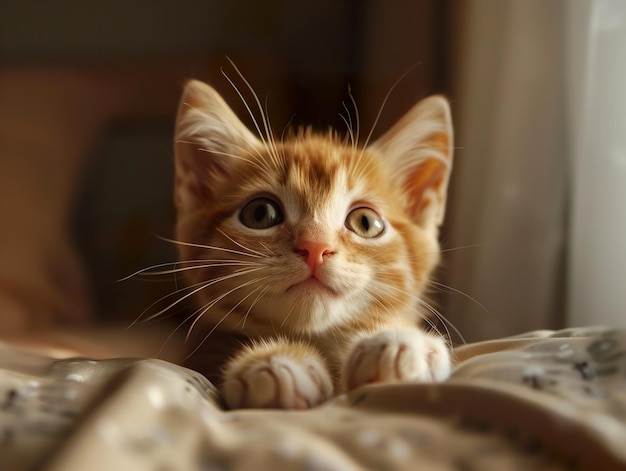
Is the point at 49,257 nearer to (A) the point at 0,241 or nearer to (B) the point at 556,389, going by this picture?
(A) the point at 0,241

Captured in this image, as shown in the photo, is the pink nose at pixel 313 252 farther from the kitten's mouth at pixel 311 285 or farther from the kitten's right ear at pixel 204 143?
the kitten's right ear at pixel 204 143

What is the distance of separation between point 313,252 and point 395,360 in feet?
0.64

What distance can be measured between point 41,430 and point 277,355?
0.26m

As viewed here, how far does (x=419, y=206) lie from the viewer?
1029 mm

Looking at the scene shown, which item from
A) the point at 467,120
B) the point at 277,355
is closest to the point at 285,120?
the point at 467,120

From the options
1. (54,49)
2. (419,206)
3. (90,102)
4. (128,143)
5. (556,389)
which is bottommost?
(556,389)

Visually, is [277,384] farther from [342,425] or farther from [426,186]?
[426,186]

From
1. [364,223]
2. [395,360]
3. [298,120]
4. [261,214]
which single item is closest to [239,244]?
[261,214]

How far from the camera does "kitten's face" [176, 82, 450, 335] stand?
78 cm

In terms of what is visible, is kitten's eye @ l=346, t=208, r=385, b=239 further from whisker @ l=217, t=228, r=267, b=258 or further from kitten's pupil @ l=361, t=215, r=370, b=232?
whisker @ l=217, t=228, r=267, b=258

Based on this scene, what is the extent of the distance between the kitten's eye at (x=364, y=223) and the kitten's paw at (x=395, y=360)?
22cm

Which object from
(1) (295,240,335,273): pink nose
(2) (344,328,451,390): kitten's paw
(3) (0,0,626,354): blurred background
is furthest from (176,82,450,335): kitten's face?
(3) (0,0,626,354): blurred background

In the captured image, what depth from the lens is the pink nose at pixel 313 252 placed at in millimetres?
753

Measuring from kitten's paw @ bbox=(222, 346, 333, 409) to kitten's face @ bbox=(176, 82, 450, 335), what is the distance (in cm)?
14
